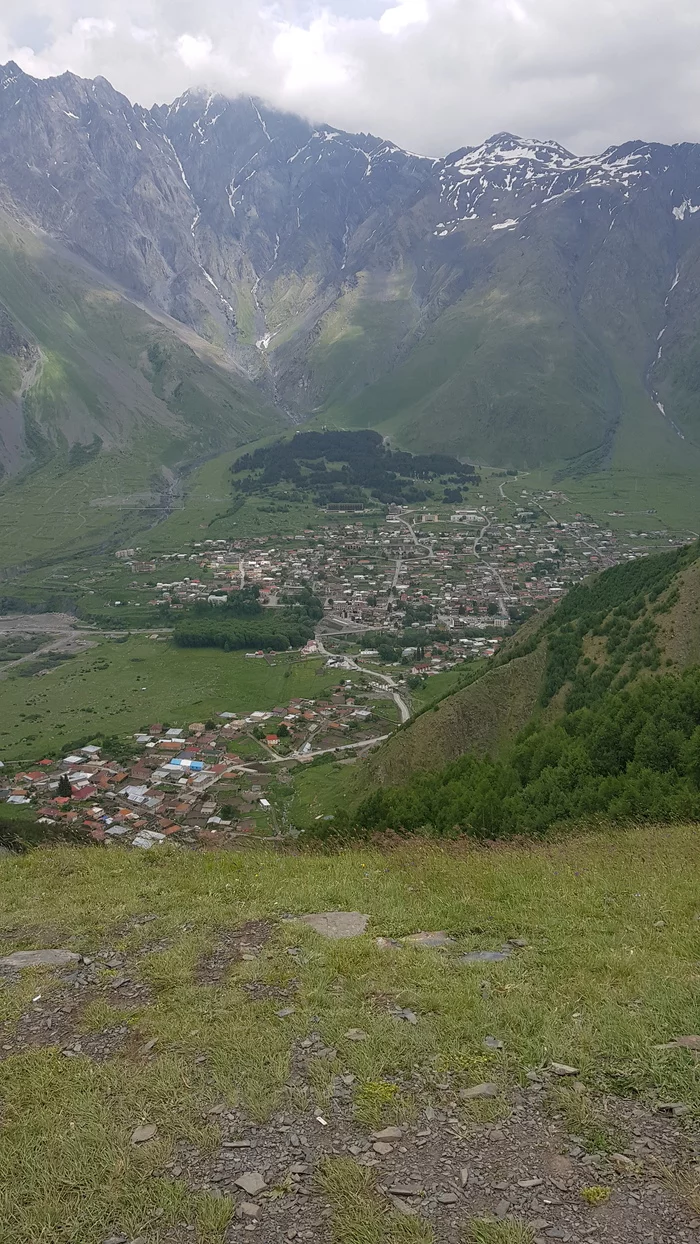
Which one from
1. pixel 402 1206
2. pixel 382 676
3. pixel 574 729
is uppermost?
pixel 402 1206

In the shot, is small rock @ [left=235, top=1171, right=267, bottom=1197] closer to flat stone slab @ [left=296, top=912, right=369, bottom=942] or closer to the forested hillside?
flat stone slab @ [left=296, top=912, right=369, bottom=942]

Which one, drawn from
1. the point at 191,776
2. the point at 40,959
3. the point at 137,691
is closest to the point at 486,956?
the point at 40,959

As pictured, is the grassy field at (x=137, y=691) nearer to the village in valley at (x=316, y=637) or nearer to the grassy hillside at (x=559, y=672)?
the village in valley at (x=316, y=637)

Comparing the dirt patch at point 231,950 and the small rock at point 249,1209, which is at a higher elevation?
the small rock at point 249,1209

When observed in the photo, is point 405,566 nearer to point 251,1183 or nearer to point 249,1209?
point 251,1183

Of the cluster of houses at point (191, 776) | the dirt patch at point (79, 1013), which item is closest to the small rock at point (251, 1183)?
the dirt patch at point (79, 1013)

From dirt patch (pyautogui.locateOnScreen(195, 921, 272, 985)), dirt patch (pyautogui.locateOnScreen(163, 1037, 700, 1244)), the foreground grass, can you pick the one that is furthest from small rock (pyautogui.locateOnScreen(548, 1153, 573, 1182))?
dirt patch (pyautogui.locateOnScreen(195, 921, 272, 985))
